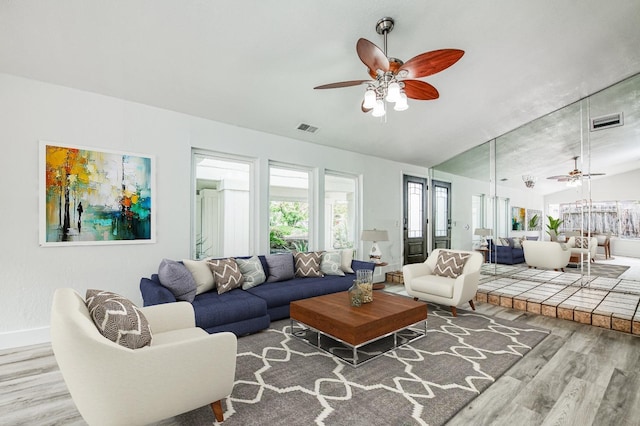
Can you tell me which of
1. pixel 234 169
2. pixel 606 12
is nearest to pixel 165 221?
pixel 234 169

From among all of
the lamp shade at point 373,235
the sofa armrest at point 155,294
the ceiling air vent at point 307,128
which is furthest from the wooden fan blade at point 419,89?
the sofa armrest at point 155,294

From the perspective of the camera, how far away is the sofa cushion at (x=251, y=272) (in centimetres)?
389

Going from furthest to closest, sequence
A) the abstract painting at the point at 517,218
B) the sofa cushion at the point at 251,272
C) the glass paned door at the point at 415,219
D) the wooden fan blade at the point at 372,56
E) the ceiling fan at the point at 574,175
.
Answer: the glass paned door at the point at 415,219
the abstract painting at the point at 517,218
the ceiling fan at the point at 574,175
the sofa cushion at the point at 251,272
the wooden fan blade at the point at 372,56

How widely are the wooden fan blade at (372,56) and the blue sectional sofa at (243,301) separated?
103 inches

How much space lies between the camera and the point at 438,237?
7.38 metres

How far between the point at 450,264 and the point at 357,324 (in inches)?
92.7

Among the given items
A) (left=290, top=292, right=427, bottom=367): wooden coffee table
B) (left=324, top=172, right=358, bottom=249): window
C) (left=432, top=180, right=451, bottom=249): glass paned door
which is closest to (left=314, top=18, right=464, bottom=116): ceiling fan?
(left=290, top=292, right=427, bottom=367): wooden coffee table

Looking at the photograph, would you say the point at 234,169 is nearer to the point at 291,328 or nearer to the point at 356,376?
the point at 291,328

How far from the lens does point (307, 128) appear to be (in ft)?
15.6

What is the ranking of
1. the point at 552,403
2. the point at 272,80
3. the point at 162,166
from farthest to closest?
1. the point at 162,166
2. the point at 272,80
3. the point at 552,403

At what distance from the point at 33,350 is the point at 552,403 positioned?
4.50 m

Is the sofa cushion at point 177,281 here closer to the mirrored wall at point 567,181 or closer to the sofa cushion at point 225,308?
the sofa cushion at point 225,308

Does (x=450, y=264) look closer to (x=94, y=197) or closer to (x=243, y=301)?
(x=243, y=301)

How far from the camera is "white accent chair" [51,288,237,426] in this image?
56.9 inches
